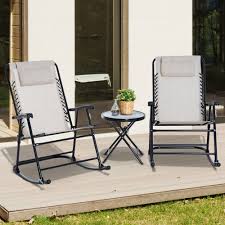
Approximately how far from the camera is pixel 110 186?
6094 millimetres

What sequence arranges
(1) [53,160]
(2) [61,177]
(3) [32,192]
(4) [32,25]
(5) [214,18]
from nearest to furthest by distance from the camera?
(3) [32,192] → (2) [61,177] → (1) [53,160] → (4) [32,25] → (5) [214,18]

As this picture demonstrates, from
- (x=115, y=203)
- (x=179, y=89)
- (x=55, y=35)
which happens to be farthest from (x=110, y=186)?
(x=55, y=35)

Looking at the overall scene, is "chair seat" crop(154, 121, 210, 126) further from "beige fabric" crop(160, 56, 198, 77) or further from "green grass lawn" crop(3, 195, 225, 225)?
"green grass lawn" crop(3, 195, 225, 225)

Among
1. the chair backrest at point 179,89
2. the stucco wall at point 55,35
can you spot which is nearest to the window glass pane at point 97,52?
the stucco wall at point 55,35

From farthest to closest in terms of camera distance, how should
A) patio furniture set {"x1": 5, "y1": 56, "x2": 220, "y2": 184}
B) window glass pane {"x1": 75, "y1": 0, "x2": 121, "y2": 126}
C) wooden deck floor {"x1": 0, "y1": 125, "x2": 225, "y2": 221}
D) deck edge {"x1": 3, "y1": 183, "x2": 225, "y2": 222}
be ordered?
1. window glass pane {"x1": 75, "y1": 0, "x2": 121, "y2": 126}
2. patio furniture set {"x1": 5, "y1": 56, "x2": 220, "y2": 184}
3. wooden deck floor {"x1": 0, "y1": 125, "x2": 225, "y2": 221}
4. deck edge {"x1": 3, "y1": 183, "x2": 225, "y2": 222}

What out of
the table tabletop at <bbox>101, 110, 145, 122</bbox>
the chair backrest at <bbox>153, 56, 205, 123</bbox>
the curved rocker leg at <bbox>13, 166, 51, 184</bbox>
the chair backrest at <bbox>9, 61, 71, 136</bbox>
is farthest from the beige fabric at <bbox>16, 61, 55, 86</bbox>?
Result: the chair backrest at <bbox>153, 56, 205, 123</bbox>

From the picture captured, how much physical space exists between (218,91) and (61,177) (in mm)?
4070

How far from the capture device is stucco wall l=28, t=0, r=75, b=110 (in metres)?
8.16

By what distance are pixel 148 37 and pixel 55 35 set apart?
1306 millimetres

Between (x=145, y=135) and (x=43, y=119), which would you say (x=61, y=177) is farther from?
(x=145, y=135)

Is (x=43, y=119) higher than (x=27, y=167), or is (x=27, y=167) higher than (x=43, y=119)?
(x=43, y=119)

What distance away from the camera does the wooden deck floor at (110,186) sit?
555 centimetres

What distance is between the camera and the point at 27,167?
270 inches

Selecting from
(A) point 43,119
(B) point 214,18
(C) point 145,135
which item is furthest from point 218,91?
(A) point 43,119
